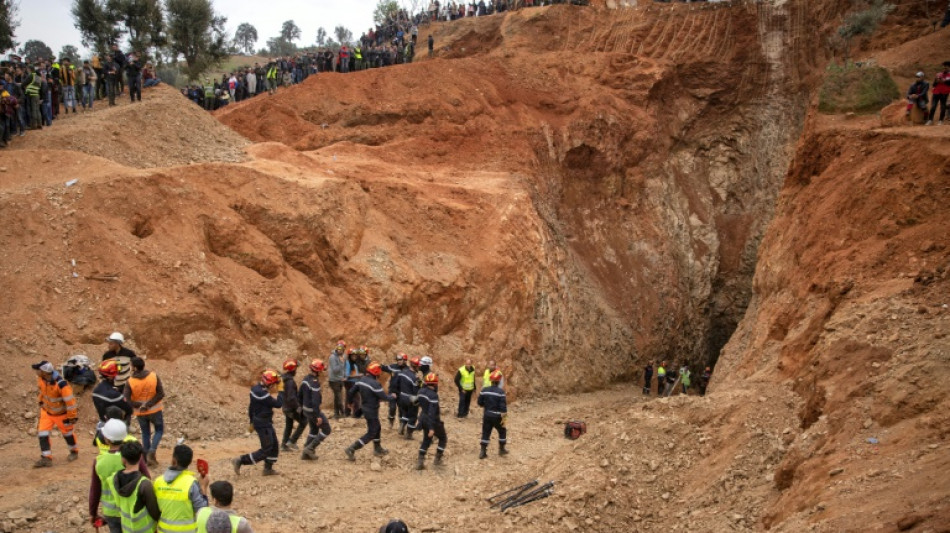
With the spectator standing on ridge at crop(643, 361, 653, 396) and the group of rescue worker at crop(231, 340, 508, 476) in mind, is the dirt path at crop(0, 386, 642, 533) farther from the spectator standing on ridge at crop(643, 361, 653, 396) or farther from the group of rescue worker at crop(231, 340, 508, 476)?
the spectator standing on ridge at crop(643, 361, 653, 396)

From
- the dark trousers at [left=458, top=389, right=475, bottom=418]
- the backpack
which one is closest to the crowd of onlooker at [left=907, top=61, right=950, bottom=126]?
the backpack

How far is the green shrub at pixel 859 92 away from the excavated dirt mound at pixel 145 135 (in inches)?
681

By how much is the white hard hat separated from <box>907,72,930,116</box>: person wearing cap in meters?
18.9

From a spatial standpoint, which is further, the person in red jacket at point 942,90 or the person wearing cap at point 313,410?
the person in red jacket at point 942,90

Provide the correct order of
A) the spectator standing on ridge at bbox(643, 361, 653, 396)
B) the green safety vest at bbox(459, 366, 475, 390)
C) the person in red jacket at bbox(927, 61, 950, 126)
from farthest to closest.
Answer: the spectator standing on ridge at bbox(643, 361, 653, 396) < the person in red jacket at bbox(927, 61, 950, 126) < the green safety vest at bbox(459, 366, 475, 390)

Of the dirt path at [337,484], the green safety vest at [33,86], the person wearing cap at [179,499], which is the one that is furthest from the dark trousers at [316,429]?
the green safety vest at [33,86]

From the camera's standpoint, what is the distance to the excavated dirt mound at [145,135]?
19391 mm

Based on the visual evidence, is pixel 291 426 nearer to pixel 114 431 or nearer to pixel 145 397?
pixel 145 397

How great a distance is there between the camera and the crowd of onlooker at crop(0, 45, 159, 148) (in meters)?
19.1

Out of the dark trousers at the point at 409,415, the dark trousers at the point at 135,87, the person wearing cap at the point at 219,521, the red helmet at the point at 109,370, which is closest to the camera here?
the person wearing cap at the point at 219,521

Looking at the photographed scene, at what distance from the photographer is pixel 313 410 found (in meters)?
13.5

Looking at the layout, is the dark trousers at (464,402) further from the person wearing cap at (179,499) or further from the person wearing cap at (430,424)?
the person wearing cap at (179,499)

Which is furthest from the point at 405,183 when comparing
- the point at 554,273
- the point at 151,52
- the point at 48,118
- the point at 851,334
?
the point at 151,52

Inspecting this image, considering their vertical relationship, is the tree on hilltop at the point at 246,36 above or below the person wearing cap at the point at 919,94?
above
